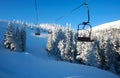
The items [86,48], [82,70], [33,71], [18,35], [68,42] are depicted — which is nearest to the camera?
[33,71]

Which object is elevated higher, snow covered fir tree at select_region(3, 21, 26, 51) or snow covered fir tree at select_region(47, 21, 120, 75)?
snow covered fir tree at select_region(3, 21, 26, 51)

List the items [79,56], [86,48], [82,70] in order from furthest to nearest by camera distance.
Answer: [79,56], [86,48], [82,70]

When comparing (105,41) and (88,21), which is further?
(105,41)

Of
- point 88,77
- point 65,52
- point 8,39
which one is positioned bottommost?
point 88,77

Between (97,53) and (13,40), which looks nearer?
(97,53)

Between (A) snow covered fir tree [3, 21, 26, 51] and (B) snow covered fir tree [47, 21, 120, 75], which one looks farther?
(A) snow covered fir tree [3, 21, 26, 51]

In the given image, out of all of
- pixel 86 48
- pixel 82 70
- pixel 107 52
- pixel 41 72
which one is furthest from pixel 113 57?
pixel 41 72

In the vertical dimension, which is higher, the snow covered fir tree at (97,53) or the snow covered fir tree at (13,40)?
the snow covered fir tree at (13,40)

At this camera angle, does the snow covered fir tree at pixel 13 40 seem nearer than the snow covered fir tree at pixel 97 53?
No

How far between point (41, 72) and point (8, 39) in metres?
31.3

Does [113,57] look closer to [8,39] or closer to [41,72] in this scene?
[41,72]

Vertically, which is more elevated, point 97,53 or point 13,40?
point 13,40

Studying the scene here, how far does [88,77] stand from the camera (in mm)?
45188

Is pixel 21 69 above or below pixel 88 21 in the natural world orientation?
below
